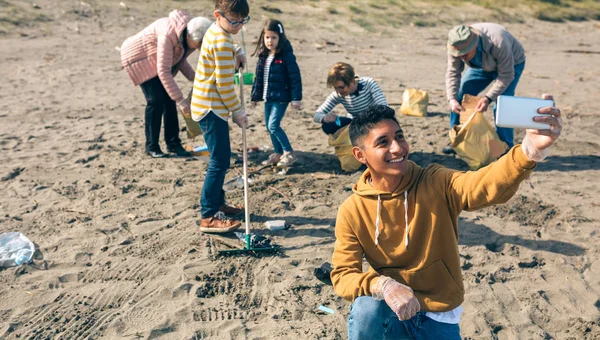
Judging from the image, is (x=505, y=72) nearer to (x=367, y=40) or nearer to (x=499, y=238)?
(x=499, y=238)

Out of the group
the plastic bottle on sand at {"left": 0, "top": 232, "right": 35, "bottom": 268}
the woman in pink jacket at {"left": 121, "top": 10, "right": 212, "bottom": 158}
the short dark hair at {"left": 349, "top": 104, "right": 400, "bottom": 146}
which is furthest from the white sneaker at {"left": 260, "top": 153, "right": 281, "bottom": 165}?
the short dark hair at {"left": 349, "top": 104, "right": 400, "bottom": 146}

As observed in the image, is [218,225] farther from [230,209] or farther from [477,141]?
[477,141]

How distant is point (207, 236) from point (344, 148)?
2.12 meters

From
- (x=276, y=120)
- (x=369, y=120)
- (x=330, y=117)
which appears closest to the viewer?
Answer: (x=369, y=120)

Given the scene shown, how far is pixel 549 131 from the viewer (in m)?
2.68

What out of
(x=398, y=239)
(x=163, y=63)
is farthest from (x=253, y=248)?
(x=398, y=239)

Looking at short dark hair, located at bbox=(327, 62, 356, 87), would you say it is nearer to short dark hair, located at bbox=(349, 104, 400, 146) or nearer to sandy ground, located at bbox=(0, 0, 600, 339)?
sandy ground, located at bbox=(0, 0, 600, 339)

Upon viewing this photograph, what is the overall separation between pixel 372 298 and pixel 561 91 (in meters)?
8.85

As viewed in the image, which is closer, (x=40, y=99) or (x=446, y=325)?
(x=446, y=325)

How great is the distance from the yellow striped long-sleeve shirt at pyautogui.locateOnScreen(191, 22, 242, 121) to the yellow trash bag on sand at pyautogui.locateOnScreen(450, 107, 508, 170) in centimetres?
299

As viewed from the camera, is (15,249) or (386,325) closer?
(386,325)

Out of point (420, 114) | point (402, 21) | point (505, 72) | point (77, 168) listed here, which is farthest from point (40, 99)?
point (402, 21)

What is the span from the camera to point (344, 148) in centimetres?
724

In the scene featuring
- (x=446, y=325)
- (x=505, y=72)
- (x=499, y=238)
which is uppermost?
(x=505, y=72)
